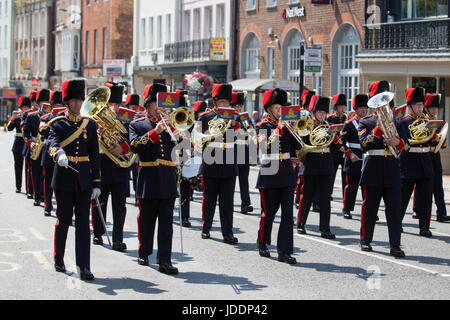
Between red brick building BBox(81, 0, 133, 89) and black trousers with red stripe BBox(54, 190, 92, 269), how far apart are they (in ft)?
132

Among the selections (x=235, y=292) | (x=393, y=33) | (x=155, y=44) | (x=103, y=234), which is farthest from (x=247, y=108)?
(x=235, y=292)

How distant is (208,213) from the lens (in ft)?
39.0

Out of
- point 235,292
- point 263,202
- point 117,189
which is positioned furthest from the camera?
point 117,189

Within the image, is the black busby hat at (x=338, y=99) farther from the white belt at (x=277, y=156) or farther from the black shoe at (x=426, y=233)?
the white belt at (x=277, y=156)

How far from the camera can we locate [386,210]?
10.6 metres

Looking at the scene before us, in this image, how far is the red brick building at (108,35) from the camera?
171 ft

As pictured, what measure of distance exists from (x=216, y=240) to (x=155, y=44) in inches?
1418

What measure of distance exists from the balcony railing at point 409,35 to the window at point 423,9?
0.50 metres

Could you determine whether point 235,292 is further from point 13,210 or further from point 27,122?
point 27,122

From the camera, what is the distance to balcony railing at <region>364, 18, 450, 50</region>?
23844 millimetres

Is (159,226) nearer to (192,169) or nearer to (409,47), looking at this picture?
(192,169)

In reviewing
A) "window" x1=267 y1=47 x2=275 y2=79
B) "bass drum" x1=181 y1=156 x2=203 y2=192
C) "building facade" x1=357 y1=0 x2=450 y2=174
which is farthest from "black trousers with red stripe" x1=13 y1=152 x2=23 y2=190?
"window" x1=267 y1=47 x2=275 y2=79

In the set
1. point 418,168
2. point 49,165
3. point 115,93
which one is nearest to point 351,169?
point 418,168

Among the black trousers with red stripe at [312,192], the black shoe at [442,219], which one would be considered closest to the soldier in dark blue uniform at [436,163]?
the black shoe at [442,219]
